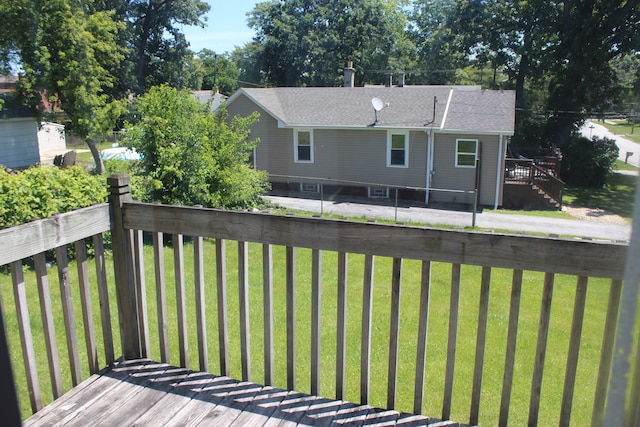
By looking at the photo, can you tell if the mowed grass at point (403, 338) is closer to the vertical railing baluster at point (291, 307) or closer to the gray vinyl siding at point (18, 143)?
the vertical railing baluster at point (291, 307)

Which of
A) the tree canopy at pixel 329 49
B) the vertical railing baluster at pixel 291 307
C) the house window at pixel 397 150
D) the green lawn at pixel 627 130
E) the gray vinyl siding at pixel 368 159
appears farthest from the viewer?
the house window at pixel 397 150

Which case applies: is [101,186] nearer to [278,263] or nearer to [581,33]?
[278,263]

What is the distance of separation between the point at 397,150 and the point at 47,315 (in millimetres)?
12862

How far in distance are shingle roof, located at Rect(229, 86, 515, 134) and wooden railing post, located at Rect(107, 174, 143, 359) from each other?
1202 centimetres

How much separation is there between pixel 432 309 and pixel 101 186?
13.9 ft

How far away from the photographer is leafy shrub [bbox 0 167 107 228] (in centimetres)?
484

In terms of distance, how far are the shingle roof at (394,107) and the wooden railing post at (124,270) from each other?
12021 mm

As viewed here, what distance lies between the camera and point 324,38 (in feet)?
37.4

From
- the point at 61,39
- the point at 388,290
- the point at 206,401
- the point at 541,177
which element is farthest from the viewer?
the point at 541,177

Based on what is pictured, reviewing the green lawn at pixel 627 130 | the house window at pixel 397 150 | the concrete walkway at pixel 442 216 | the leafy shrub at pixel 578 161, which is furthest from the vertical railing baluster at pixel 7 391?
the leafy shrub at pixel 578 161

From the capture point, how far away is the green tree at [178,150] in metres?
7.32

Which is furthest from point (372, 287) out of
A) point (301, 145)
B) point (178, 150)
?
point (301, 145)

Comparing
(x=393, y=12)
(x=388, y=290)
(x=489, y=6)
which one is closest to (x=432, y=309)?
(x=388, y=290)

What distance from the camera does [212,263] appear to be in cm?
602
